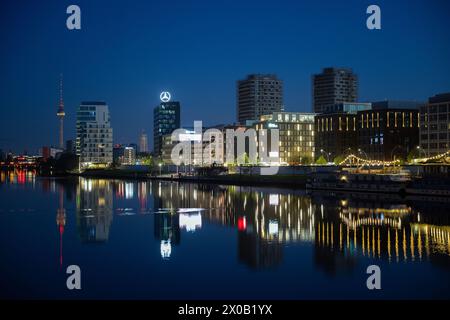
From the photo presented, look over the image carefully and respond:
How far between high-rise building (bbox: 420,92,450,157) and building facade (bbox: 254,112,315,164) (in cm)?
4232

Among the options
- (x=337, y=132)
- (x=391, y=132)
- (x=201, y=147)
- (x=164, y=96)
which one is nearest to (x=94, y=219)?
(x=391, y=132)

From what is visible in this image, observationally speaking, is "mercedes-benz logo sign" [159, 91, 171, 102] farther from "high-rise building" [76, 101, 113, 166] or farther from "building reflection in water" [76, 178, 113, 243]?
"building reflection in water" [76, 178, 113, 243]

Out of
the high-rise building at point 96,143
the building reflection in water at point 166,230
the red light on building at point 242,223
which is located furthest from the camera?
the high-rise building at point 96,143

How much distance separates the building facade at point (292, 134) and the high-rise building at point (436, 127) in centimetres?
4232

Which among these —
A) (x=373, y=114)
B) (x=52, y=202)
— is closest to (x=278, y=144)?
(x=373, y=114)

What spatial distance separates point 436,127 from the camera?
295 ft

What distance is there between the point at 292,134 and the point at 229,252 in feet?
371

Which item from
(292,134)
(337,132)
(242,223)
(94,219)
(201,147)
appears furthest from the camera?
(201,147)

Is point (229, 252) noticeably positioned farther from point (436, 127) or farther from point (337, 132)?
point (337, 132)

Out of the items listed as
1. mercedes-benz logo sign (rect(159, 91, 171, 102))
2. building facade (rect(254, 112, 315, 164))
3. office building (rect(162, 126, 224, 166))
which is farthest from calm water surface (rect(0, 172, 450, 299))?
mercedes-benz logo sign (rect(159, 91, 171, 102))

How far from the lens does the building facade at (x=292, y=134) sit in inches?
5335

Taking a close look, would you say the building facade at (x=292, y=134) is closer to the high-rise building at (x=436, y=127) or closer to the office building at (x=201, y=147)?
the office building at (x=201, y=147)

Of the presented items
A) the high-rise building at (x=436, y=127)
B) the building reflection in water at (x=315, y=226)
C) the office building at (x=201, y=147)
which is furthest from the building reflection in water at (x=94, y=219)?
the office building at (x=201, y=147)
